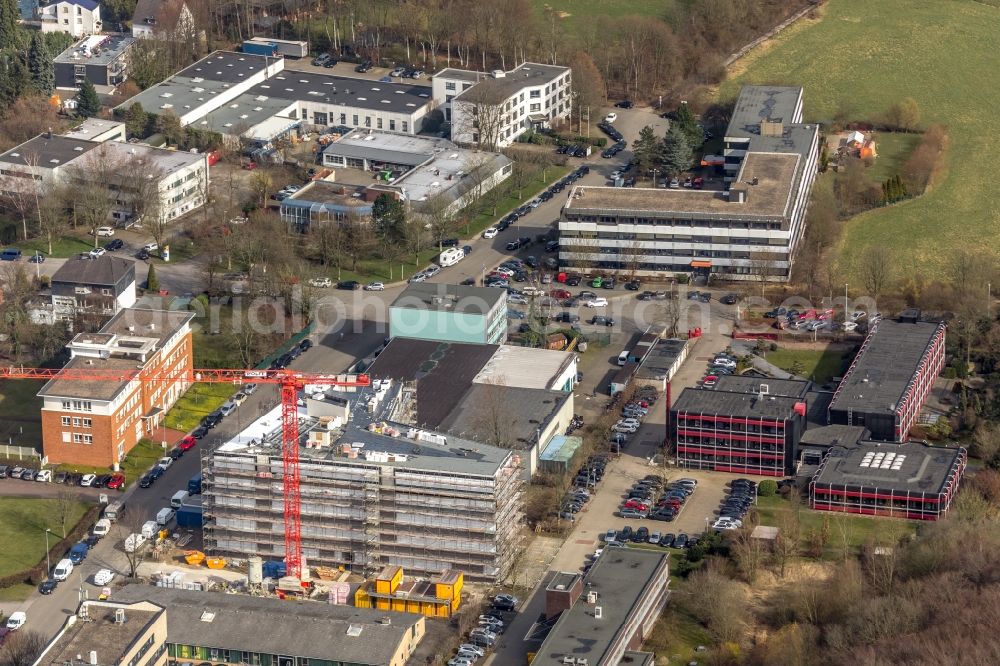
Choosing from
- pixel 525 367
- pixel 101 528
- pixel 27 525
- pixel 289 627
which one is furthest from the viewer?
pixel 525 367

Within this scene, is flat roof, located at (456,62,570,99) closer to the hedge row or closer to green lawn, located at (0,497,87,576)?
green lawn, located at (0,497,87,576)

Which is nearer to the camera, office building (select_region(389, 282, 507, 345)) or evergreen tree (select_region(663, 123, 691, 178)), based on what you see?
office building (select_region(389, 282, 507, 345))

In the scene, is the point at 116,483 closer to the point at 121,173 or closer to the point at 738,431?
the point at 738,431

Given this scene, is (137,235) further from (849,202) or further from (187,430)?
(849,202)

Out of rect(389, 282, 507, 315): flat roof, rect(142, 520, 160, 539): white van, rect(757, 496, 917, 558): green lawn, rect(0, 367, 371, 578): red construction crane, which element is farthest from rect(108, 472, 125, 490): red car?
rect(757, 496, 917, 558): green lawn

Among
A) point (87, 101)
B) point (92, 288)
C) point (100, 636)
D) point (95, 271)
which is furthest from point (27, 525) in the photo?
point (87, 101)

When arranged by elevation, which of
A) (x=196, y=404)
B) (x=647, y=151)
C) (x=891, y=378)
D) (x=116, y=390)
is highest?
(x=647, y=151)
